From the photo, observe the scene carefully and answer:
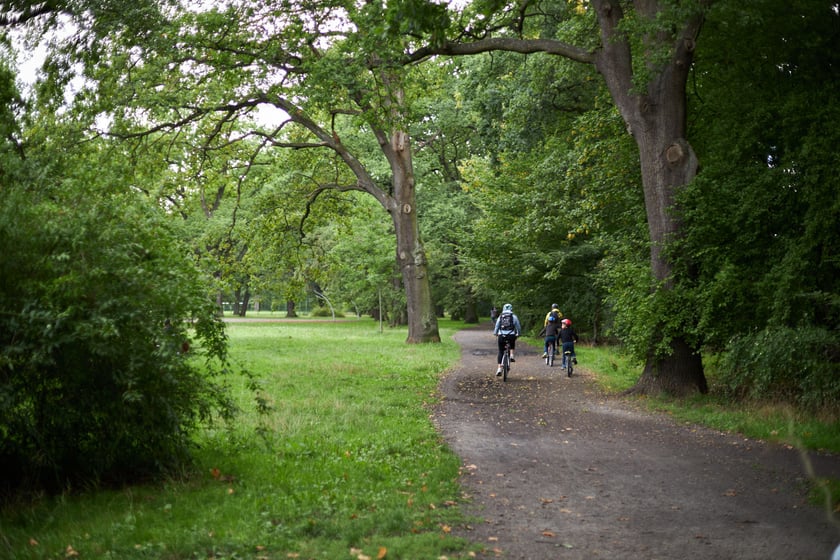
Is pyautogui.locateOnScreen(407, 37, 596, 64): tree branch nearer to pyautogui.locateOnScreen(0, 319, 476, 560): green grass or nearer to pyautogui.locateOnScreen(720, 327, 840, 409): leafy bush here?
pyautogui.locateOnScreen(720, 327, 840, 409): leafy bush

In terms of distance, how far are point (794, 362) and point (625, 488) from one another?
14.6ft

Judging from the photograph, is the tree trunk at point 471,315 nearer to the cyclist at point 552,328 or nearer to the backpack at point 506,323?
the cyclist at point 552,328

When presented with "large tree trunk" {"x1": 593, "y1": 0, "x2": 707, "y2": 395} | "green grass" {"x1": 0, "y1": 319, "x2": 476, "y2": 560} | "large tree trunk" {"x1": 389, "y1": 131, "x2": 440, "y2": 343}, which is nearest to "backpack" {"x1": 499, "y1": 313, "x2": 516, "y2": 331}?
"large tree trunk" {"x1": 593, "y1": 0, "x2": 707, "y2": 395}

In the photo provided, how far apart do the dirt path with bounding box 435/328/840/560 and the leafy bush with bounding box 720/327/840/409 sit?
1.23m

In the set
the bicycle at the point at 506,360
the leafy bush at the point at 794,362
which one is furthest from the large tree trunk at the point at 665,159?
the bicycle at the point at 506,360

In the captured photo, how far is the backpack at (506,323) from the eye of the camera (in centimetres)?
1827

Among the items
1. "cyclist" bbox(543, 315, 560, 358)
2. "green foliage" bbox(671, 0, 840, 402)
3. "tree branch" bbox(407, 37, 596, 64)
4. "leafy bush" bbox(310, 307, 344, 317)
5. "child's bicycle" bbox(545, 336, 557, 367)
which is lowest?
"leafy bush" bbox(310, 307, 344, 317)

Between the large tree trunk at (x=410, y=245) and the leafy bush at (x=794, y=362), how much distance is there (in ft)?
62.8

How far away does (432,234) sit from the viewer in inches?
1879

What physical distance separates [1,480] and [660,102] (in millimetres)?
12014

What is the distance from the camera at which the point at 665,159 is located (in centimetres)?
1416

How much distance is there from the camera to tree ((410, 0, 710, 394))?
13734 mm

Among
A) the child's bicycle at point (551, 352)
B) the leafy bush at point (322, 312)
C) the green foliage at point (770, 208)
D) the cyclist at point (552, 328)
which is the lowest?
the leafy bush at point (322, 312)

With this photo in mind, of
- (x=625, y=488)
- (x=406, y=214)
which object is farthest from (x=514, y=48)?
(x=406, y=214)
